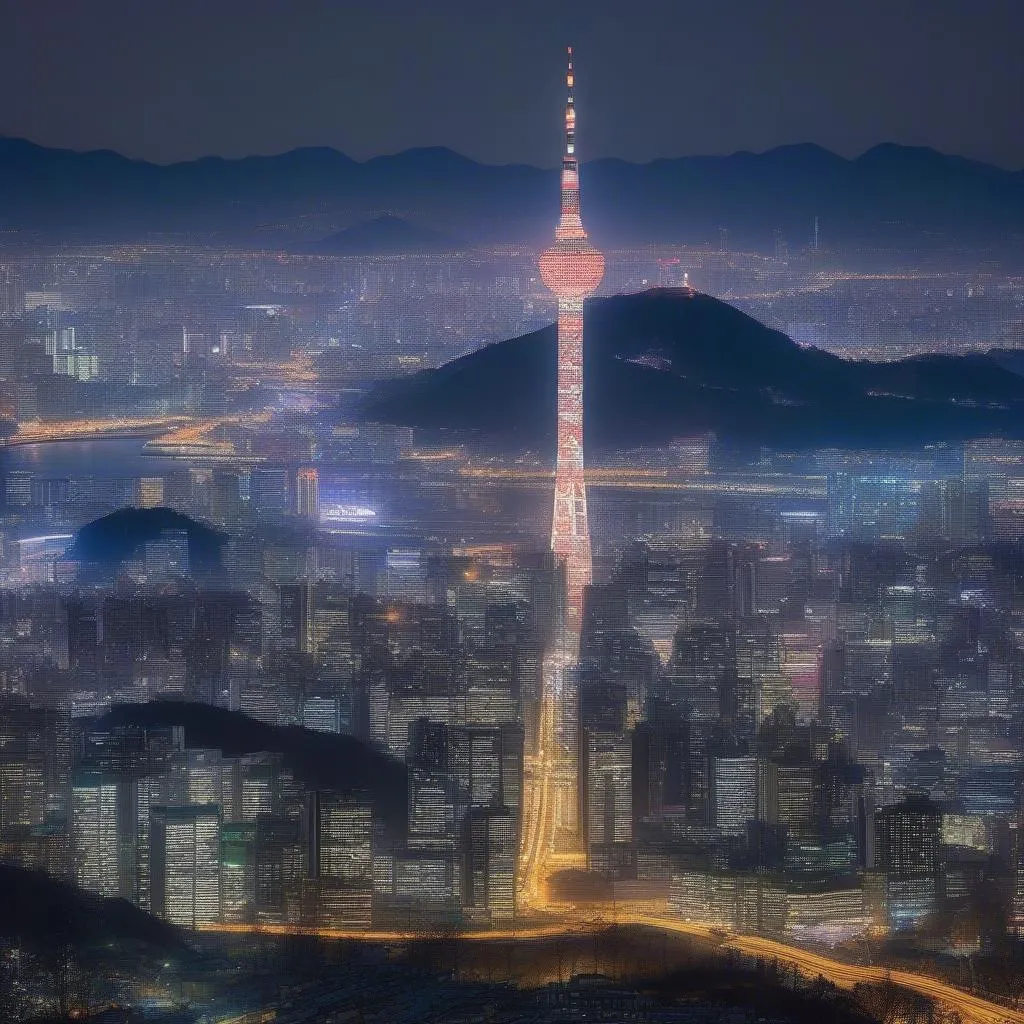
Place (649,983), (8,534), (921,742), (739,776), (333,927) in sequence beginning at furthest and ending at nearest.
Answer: (8,534), (921,742), (739,776), (333,927), (649,983)

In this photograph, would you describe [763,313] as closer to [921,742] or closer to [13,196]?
[13,196]

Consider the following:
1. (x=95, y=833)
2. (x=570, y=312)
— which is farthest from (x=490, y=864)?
(x=570, y=312)

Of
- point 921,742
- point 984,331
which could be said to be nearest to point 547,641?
point 921,742

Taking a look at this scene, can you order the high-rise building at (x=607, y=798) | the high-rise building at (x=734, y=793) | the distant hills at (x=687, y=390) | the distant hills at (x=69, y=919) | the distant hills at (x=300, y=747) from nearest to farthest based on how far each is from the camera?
the distant hills at (x=69, y=919)
the high-rise building at (x=607, y=798)
the high-rise building at (x=734, y=793)
the distant hills at (x=300, y=747)
the distant hills at (x=687, y=390)

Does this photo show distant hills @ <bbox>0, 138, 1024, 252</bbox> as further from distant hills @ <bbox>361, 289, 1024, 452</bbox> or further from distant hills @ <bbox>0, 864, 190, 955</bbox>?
distant hills @ <bbox>0, 864, 190, 955</bbox>

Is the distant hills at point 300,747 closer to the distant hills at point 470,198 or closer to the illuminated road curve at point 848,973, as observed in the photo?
the illuminated road curve at point 848,973

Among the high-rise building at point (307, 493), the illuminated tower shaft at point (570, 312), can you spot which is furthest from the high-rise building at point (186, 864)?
the high-rise building at point (307, 493)

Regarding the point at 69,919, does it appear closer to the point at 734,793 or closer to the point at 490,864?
the point at 490,864
